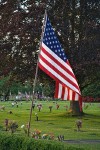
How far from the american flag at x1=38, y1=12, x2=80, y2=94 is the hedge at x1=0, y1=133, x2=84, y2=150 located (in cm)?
260

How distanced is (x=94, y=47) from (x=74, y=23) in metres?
5.22

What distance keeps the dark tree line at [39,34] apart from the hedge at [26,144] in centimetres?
2303

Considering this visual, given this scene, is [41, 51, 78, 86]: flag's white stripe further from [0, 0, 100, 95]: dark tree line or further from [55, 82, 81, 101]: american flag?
[0, 0, 100, 95]: dark tree line

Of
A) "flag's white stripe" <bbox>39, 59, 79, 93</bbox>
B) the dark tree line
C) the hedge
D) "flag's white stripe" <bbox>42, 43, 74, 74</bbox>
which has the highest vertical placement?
the dark tree line

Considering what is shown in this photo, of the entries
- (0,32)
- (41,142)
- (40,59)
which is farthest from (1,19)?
(41,142)

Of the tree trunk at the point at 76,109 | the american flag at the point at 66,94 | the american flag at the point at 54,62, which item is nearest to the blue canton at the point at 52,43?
the american flag at the point at 54,62

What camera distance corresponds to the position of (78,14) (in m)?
43.8

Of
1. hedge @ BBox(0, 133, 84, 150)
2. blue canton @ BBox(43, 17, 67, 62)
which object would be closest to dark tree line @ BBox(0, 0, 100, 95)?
blue canton @ BBox(43, 17, 67, 62)

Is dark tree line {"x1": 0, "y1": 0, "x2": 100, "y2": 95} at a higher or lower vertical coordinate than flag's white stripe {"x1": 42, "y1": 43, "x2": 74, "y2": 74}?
higher

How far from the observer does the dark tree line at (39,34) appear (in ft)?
130

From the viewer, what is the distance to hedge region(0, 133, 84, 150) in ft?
42.5

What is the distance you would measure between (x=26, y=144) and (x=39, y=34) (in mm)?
25716

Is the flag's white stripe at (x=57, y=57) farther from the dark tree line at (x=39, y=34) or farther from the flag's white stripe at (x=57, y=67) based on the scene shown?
the dark tree line at (x=39, y=34)

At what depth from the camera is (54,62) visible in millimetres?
16062
